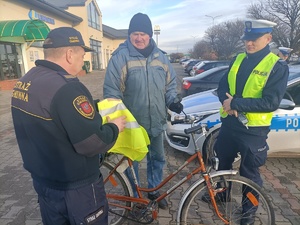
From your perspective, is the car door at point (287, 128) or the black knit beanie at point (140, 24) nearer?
the black knit beanie at point (140, 24)

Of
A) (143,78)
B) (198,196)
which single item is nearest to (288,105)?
(198,196)

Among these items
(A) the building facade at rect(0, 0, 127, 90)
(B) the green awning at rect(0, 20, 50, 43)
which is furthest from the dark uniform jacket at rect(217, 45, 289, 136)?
(B) the green awning at rect(0, 20, 50, 43)

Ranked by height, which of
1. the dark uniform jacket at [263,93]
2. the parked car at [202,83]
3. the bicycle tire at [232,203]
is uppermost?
the dark uniform jacket at [263,93]

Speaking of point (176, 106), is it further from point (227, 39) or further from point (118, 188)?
point (227, 39)

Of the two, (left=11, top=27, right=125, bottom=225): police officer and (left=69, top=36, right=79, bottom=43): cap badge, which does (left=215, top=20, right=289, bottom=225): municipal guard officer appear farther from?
(left=69, top=36, right=79, bottom=43): cap badge

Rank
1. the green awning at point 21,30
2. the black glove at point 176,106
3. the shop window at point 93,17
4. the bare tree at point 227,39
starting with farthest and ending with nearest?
the bare tree at point 227,39 → the shop window at point 93,17 → the green awning at point 21,30 → the black glove at point 176,106

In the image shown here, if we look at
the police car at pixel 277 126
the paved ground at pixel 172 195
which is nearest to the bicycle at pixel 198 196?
the paved ground at pixel 172 195

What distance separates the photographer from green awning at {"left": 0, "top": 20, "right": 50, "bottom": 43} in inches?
472

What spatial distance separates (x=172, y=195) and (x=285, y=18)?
28403mm

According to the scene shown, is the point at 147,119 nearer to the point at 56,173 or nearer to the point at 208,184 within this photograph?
the point at 208,184

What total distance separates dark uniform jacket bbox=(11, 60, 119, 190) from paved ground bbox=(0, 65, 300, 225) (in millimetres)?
1521

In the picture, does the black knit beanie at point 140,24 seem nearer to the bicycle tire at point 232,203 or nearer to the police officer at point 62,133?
the police officer at point 62,133

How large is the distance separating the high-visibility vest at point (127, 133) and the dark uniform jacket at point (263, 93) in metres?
0.90

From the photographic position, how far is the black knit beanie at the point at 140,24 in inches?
92.4
